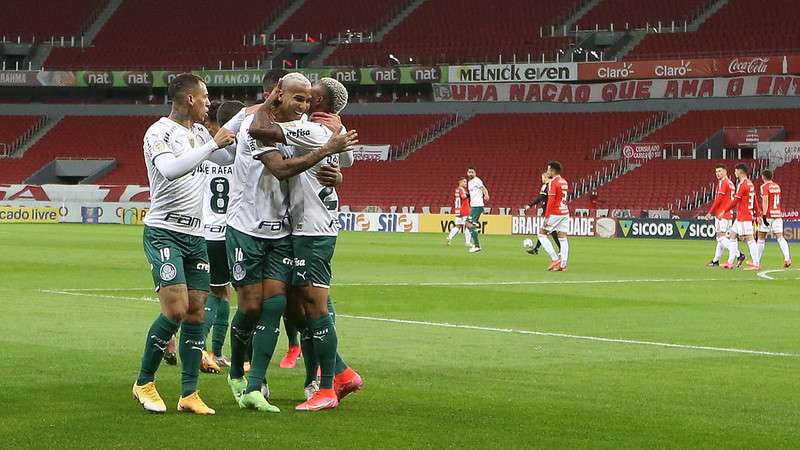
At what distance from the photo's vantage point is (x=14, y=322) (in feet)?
51.3

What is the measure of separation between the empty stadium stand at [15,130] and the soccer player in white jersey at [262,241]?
225 feet

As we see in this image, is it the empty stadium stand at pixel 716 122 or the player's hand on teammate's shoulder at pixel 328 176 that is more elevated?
the empty stadium stand at pixel 716 122

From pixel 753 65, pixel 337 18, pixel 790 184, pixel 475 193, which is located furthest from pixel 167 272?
pixel 337 18

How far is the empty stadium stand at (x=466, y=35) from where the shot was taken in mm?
66938


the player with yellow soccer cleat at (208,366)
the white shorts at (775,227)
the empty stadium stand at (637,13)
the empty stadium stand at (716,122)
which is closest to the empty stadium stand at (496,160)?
the empty stadium stand at (716,122)

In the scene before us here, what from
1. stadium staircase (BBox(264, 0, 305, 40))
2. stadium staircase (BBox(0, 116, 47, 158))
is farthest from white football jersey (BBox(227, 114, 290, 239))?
stadium staircase (BBox(0, 116, 47, 158))

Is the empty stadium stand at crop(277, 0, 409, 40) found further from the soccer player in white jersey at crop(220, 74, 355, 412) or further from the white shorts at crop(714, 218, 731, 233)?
the soccer player in white jersey at crop(220, 74, 355, 412)

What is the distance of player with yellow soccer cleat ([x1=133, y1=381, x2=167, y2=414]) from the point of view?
9.19m

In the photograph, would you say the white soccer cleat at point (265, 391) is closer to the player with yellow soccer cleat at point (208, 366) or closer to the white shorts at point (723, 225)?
the player with yellow soccer cleat at point (208, 366)

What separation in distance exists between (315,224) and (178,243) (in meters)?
0.96

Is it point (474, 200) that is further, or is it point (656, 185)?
point (656, 185)

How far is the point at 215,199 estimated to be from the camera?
12461 mm

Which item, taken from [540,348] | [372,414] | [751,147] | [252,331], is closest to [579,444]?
[372,414]

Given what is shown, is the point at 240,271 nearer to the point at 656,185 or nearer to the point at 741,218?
the point at 741,218
